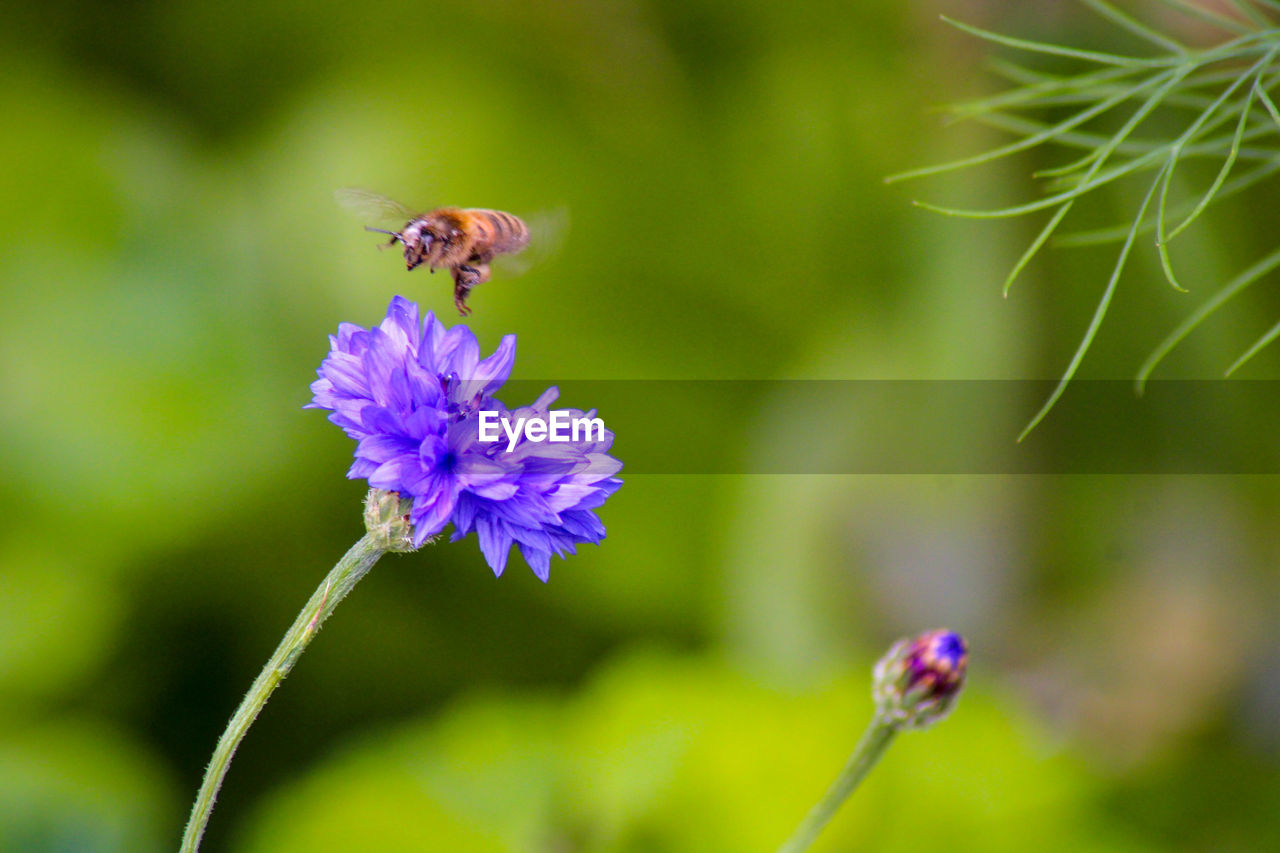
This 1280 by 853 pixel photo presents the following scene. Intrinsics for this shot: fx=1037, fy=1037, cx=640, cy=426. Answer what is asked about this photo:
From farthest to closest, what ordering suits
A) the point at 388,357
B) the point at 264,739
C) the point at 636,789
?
the point at 264,739
the point at 636,789
the point at 388,357

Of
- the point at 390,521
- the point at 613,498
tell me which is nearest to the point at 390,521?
the point at 390,521

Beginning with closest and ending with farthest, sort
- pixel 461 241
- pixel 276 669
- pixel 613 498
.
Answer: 1. pixel 276 669
2. pixel 461 241
3. pixel 613 498

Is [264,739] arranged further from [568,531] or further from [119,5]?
[119,5]

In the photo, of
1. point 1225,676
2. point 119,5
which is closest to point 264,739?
point 119,5

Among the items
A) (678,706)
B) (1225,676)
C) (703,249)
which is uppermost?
(703,249)

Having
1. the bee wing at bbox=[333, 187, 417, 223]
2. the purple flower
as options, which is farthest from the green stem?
the bee wing at bbox=[333, 187, 417, 223]

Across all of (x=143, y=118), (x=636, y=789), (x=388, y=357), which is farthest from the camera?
(x=143, y=118)

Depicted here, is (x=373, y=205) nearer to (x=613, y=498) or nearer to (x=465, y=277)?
(x=465, y=277)
